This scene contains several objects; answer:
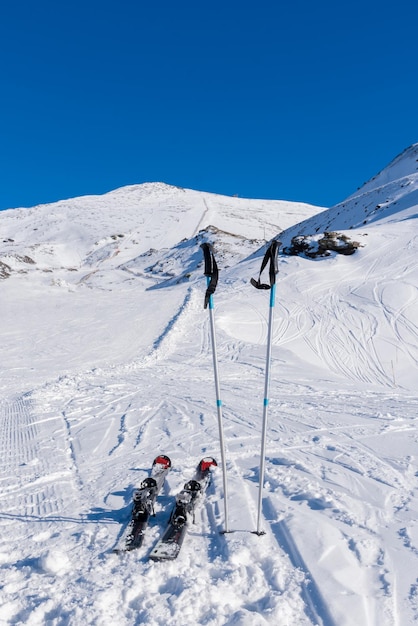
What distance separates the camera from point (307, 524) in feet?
13.1

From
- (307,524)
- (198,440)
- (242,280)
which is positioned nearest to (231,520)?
(307,524)

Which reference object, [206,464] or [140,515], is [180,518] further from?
[206,464]

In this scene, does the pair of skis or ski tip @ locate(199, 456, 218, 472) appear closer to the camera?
the pair of skis

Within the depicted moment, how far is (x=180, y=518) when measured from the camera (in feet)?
12.8

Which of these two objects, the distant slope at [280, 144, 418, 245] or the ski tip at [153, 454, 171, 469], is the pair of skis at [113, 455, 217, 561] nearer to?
the ski tip at [153, 454, 171, 469]

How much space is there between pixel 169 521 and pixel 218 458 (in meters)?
1.86

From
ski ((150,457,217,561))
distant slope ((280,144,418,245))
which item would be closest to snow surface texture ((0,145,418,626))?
ski ((150,457,217,561))

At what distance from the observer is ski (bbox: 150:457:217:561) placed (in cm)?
355

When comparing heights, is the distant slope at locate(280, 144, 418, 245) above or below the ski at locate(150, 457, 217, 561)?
above

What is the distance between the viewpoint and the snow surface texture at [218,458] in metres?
3.16

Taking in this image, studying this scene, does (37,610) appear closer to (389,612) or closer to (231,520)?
(231,520)

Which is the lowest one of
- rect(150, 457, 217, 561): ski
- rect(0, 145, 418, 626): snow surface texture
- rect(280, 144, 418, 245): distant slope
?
rect(0, 145, 418, 626): snow surface texture

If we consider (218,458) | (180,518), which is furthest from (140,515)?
(218,458)

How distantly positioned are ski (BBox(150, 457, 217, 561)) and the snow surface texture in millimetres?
90
